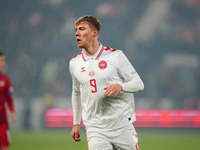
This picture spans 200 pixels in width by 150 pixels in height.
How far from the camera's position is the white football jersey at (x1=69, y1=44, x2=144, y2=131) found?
11.4 ft

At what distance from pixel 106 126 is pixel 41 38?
51.5 ft

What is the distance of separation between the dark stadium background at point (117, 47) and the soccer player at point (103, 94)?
32.0 ft

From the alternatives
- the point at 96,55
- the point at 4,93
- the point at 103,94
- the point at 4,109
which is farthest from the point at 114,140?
the point at 4,93

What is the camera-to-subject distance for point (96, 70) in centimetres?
352

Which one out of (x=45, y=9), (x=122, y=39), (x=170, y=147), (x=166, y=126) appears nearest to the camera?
(x=170, y=147)

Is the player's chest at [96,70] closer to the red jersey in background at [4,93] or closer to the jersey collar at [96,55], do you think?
the jersey collar at [96,55]

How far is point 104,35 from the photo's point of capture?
1919cm

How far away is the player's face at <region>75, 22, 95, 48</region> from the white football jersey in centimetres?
15

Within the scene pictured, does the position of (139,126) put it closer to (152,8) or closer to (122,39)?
(122,39)

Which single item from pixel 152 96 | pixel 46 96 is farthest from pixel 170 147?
pixel 46 96

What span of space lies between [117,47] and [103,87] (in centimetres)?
1498

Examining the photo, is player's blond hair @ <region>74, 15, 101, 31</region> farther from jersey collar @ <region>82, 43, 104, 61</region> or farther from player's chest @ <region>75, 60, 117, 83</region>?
player's chest @ <region>75, 60, 117, 83</region>

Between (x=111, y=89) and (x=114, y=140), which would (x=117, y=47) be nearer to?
(x=114, y=140)

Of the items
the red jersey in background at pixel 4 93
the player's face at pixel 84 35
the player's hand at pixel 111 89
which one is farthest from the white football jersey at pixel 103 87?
the red jersey in background at pixel 4 93
